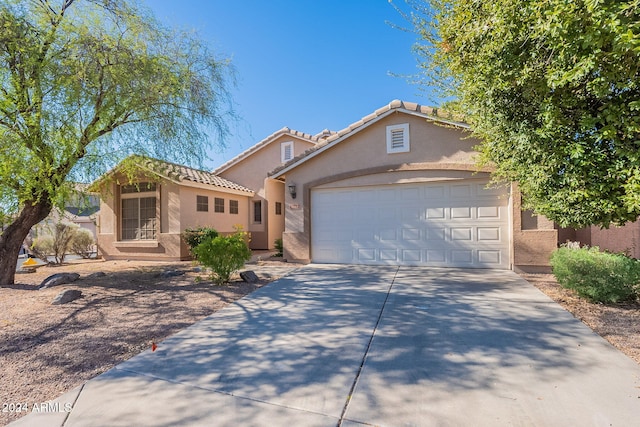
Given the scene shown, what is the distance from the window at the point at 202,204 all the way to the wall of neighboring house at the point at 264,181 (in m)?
3.17

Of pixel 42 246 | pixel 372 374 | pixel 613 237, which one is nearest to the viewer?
pixel 372 374

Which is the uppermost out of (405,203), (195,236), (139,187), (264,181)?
(264,181)

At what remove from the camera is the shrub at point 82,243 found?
12.9 m

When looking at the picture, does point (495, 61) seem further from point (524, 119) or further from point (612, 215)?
point (612, 215)

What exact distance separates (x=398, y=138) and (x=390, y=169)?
1.02 metres

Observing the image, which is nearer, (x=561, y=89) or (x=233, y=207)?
(x=561, y=89)

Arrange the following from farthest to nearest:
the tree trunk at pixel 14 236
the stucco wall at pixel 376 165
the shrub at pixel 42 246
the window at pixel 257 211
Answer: the window at pixel 257 211, the shrub at pixel 42 246, the stucco wall at pixel 376 165, the tree trunk at pixel 14 236

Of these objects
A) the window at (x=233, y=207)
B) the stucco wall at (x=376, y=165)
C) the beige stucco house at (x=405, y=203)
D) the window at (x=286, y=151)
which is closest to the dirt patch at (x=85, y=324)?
the stucco wall at (x=376, y=165)

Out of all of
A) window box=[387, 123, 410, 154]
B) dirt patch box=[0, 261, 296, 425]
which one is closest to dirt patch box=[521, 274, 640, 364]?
window box=[387, 123, 410, 154]

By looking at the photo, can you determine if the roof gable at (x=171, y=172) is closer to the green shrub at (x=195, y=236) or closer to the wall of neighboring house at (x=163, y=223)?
the wall of neighboring house at (x=163, y=223)

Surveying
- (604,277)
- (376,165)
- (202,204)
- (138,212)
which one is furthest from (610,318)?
(138,212)

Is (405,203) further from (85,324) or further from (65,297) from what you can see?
(65,297)

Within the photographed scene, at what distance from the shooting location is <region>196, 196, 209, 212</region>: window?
12.9 meters

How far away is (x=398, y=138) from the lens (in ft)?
31.2
